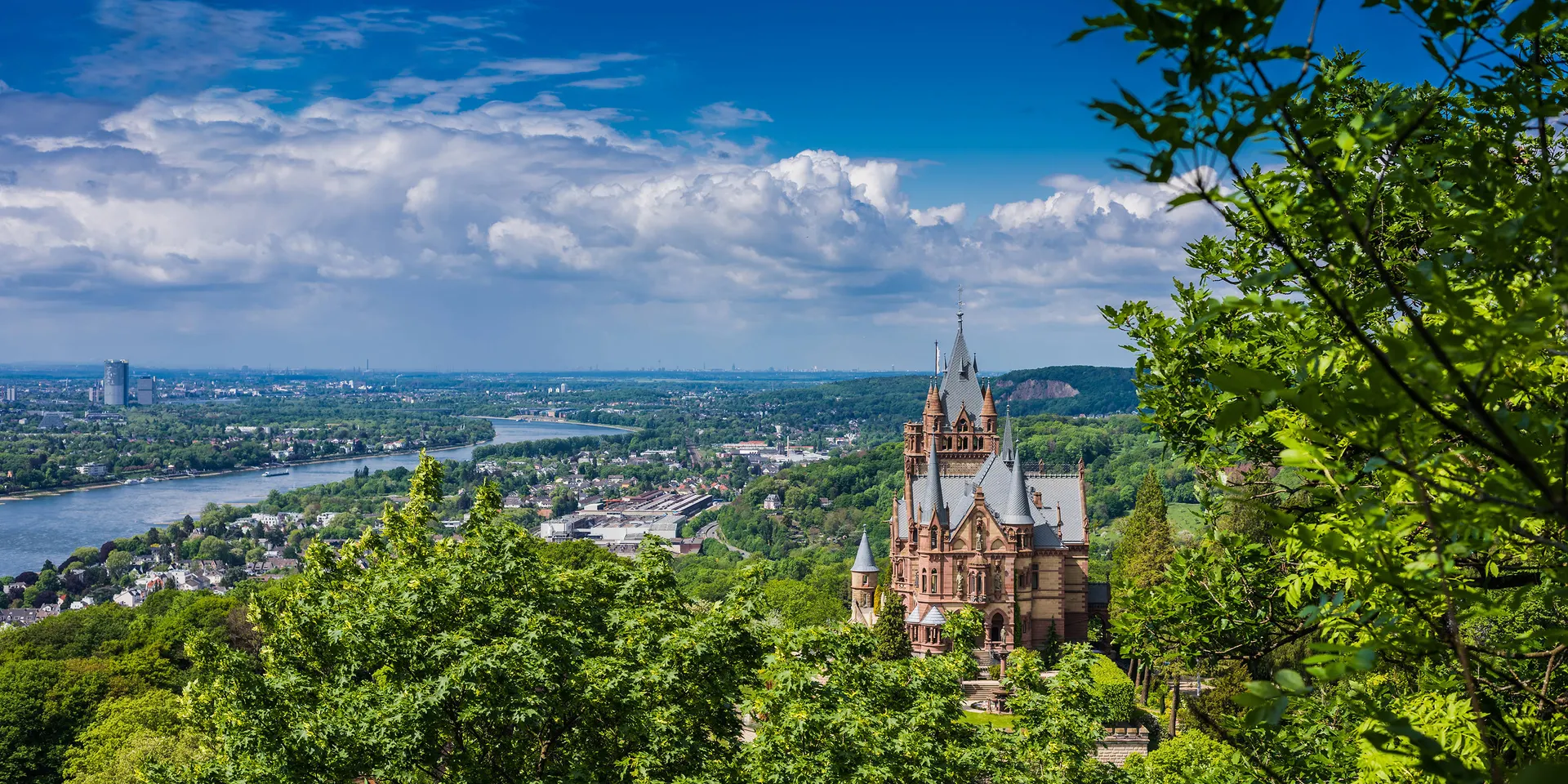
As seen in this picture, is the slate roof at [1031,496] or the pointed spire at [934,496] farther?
the slate roof at [1031,496]

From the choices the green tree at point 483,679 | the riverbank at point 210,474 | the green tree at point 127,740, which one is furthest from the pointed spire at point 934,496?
the riverbank at point 210,474

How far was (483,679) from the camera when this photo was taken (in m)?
11.0

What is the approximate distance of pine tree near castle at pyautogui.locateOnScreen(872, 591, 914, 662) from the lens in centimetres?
3197

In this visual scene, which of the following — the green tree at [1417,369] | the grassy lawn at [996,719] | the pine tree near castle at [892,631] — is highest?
the green tree at [1417,369]

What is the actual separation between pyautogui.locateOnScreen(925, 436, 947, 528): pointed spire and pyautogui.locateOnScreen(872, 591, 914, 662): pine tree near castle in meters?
3.14

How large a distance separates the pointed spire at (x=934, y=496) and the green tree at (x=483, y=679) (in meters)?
21.6

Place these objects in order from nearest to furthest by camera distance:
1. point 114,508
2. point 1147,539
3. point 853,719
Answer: point 853,719 < point 1147,539 < point 114,508

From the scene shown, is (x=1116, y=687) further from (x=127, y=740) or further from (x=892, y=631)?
(x=127, y=740)

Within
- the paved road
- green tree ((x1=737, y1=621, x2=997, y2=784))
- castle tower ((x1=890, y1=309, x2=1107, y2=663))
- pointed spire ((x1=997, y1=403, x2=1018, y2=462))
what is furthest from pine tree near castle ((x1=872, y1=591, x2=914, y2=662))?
the paved road

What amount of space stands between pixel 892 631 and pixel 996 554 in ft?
17.4

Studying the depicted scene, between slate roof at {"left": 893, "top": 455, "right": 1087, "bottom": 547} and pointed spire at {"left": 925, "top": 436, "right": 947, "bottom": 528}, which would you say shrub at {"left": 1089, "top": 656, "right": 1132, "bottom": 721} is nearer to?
slate roof at {"left": 893, "top": 455, "right": 1087, "bottom": 547}

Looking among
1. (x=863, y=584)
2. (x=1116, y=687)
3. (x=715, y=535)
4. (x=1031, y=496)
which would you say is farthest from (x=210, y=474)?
(x=1116, y=687)

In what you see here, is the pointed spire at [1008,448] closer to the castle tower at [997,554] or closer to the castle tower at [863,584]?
the castle tower at [997,554]

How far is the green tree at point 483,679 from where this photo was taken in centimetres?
1073
